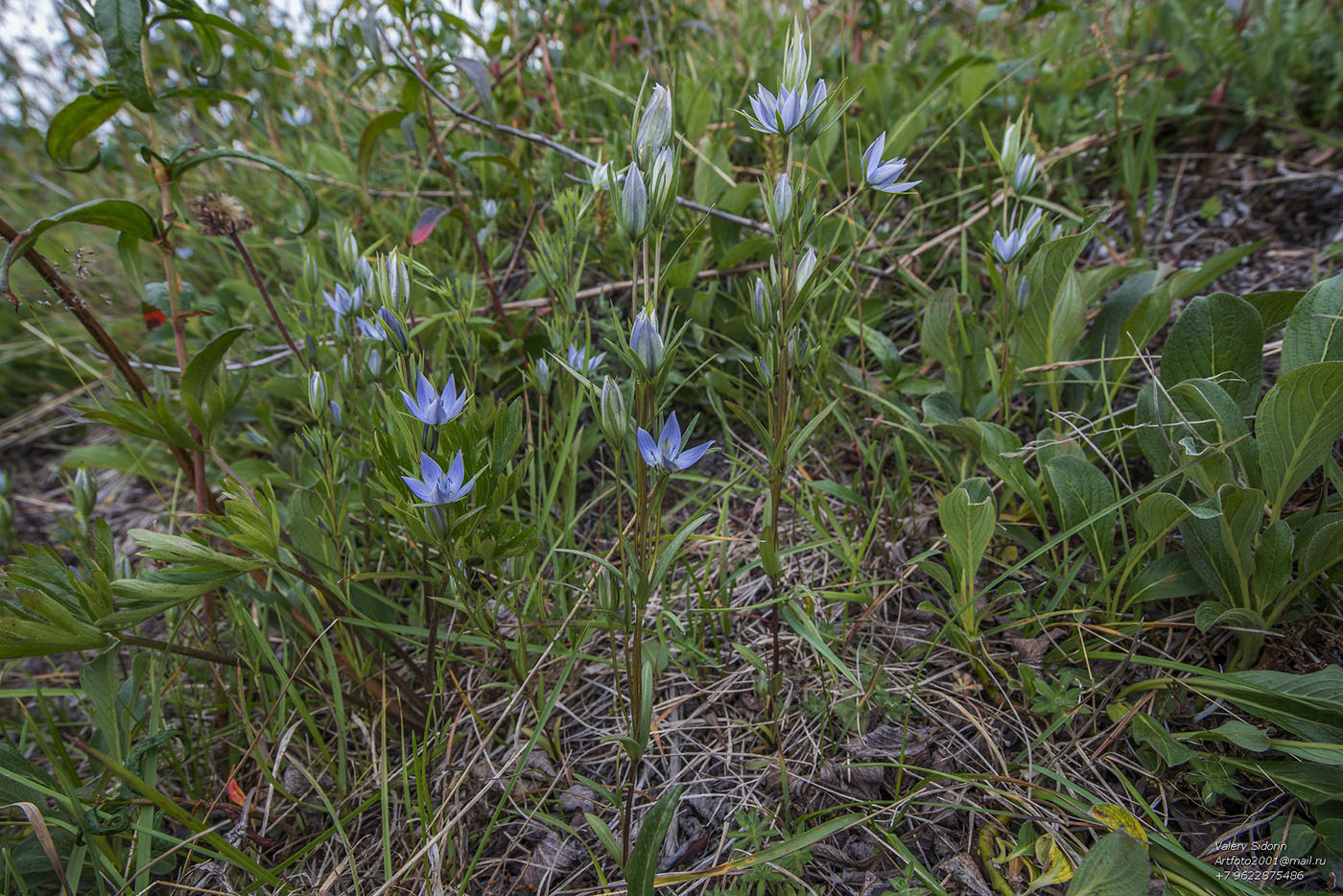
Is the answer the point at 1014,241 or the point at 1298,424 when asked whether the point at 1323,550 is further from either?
the point at 1014,241

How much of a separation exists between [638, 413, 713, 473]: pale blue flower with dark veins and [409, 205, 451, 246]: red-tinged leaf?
1.26m

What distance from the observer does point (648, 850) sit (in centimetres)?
113

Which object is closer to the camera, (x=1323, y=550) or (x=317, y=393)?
(x=1323, y=550)

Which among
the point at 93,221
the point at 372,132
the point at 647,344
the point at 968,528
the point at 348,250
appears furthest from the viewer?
the point at 372,132

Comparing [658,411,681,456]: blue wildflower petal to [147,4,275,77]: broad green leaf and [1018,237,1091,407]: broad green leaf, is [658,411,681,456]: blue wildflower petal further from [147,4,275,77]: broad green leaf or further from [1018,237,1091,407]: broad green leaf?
[147,4,275,77]: broad green leaf

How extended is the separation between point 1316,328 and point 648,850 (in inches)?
64.7

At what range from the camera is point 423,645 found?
1.65 m

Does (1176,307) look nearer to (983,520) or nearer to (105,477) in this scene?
(983,520)

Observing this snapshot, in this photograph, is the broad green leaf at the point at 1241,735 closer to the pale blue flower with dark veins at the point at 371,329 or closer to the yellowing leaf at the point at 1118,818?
the yellowing leaf at the point at 1118,818

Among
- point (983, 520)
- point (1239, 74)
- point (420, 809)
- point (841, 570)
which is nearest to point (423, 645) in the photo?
point (420, 809)

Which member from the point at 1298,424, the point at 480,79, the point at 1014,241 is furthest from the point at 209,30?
the point at 1298,424

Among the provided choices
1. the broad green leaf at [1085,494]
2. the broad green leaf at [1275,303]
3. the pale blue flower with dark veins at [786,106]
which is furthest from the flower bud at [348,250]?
the broad green leaf at [1275,303]

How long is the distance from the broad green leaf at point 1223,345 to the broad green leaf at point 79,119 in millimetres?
2381

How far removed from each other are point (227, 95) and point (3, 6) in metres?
3.82
